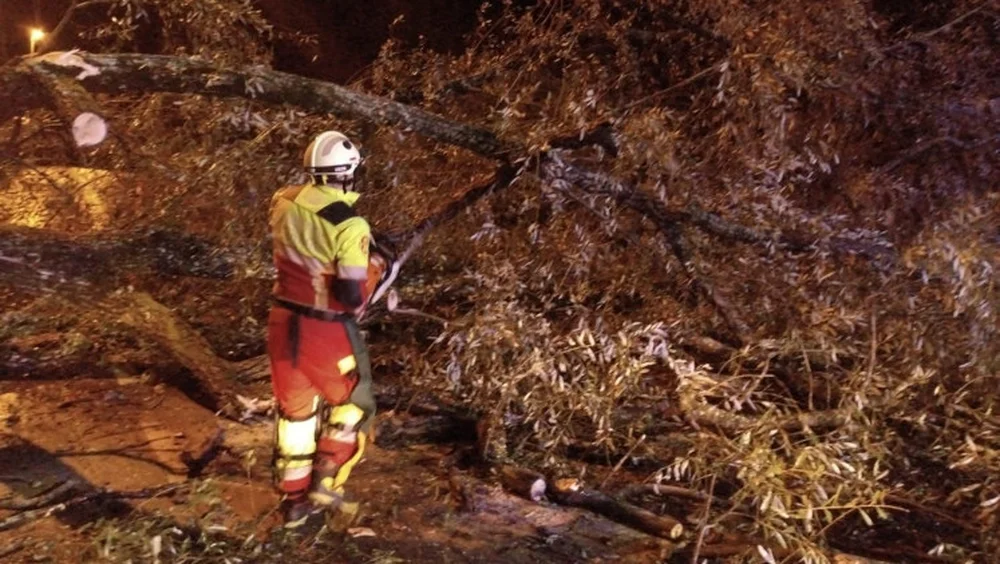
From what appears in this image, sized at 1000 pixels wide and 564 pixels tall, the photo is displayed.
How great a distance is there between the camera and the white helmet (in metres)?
→ 3.24

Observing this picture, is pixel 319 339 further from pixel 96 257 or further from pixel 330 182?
pixel 96 257

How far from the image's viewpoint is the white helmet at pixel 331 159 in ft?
10.6

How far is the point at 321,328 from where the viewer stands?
3.28 metres

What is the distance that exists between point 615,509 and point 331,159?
1.80m

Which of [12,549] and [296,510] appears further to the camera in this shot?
[296,510]

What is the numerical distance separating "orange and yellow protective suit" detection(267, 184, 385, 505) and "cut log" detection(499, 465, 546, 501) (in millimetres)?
678

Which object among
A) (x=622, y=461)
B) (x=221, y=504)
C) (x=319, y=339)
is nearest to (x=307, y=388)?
(x=319, y=339)

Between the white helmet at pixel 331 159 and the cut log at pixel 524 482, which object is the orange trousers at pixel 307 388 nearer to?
the white helmet at pixel 331 159

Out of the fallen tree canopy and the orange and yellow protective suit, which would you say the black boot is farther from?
the fallen tree canopy

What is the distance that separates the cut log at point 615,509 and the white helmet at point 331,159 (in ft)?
5.15

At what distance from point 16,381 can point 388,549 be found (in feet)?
7.60

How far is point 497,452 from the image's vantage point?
13.1ft

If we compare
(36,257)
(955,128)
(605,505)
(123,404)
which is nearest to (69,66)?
(36,257)

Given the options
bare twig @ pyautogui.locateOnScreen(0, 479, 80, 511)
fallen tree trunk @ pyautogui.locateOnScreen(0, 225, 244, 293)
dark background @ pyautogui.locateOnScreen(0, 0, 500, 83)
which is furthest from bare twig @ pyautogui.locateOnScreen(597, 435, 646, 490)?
A: dark background @ pyautogui.locateOnScreen(0, 0, 500, 83)
